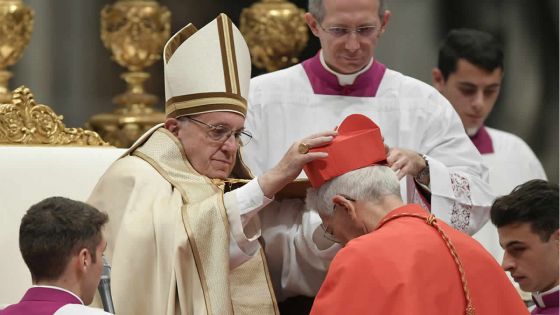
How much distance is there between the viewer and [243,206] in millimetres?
4938

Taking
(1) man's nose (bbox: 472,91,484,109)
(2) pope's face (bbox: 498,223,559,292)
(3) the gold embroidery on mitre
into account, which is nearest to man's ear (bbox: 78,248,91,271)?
(3) the gold embroidery on mitre

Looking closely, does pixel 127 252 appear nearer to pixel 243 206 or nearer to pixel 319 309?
pixel 243 206

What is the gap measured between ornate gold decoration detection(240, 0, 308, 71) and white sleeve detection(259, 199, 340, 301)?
2968 millimetres

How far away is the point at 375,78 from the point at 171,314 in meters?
1.39

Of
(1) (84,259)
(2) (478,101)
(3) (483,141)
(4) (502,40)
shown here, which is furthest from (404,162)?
(4) (502,40)

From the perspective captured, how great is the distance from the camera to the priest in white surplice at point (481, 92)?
7.41 m

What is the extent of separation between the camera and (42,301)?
4.30 m

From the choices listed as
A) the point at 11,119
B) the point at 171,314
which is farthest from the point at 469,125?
the point at 171,314

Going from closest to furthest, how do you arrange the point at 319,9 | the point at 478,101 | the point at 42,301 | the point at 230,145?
the point at 42,301
the point at 230,145
the point at 319,9
the point at 478,101

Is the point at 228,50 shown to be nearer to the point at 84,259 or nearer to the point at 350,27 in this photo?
the point at 350,27

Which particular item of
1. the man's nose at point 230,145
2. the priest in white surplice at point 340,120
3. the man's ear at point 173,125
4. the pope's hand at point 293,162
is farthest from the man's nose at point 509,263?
the man's ear at point 173,125

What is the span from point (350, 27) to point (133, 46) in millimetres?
2753

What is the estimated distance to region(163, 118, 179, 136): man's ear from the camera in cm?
524

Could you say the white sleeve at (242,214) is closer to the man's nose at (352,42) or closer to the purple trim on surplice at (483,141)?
the man's nose at (352,42)
